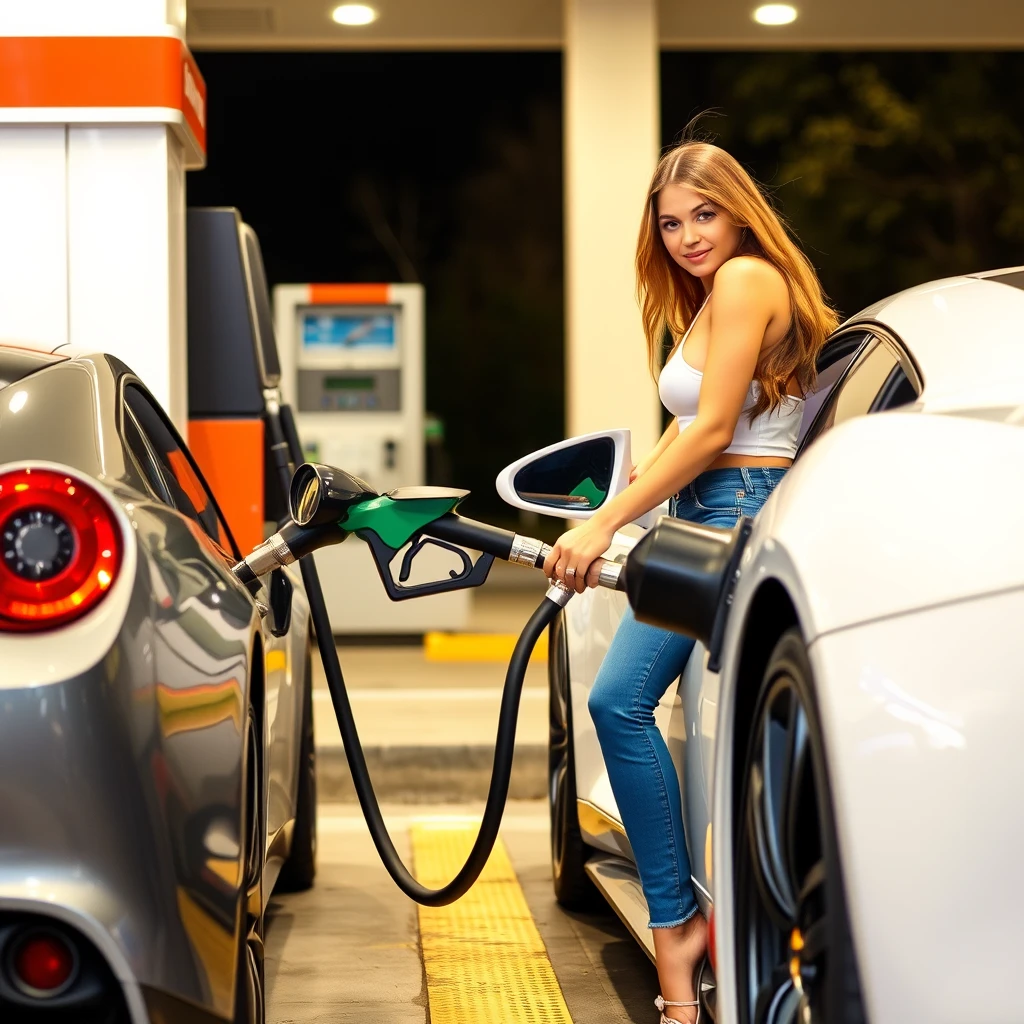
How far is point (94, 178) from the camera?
5.04m

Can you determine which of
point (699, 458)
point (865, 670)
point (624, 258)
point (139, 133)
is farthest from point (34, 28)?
point (624, 258)

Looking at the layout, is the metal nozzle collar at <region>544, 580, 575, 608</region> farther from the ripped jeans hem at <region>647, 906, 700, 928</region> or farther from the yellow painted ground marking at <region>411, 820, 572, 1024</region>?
the yellow painted ground marking at <region>411, 820, 572, 1024</region>

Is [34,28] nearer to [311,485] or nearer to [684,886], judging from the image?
[311,485]

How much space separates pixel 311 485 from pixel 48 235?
2419mm

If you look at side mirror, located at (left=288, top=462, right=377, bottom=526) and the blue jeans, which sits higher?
side mirror, located at (left=288, top=462, right=377, bottom=526)

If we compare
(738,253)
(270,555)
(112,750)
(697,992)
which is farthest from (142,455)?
(697,992)

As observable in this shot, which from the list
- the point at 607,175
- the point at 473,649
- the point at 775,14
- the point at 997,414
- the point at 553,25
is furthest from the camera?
the point at 553,25

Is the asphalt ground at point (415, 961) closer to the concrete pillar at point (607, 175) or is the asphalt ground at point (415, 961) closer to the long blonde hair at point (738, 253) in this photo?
the long blonde hair at point (738, 253)

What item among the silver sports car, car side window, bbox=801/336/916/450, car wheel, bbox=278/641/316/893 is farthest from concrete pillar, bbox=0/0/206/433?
the silver sports car

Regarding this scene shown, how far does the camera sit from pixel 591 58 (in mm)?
9336

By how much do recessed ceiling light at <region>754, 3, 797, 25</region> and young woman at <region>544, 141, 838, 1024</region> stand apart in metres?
7.22

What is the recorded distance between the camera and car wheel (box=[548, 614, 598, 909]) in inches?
163

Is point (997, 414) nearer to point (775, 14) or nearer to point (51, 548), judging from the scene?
point (51, 548)

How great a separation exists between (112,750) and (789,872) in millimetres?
878
